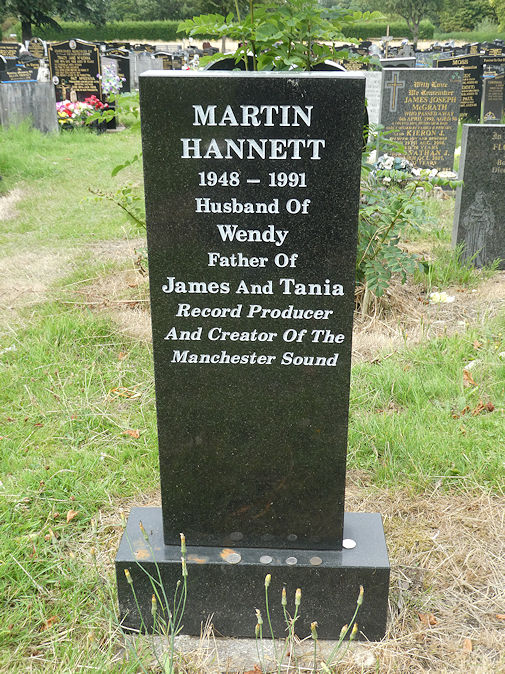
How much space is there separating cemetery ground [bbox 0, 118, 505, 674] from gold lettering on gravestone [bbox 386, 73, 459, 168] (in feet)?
12.4

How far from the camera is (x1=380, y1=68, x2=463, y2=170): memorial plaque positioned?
8508 millimetres

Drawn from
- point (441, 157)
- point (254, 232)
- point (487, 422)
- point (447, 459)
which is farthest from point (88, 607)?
point (441, 157)

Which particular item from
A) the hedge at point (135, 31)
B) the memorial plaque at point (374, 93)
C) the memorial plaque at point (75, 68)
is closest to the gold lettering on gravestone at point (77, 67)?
the memorial plaque at point (75, 68)

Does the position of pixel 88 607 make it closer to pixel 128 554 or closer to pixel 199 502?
pixel 128 554

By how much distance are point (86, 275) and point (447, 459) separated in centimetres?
333

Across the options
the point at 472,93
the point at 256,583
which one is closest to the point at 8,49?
the point at 472,93

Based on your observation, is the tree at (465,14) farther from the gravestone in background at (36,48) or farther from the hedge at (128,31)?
the gravestone in background at (36,48)

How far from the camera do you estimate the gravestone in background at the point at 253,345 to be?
1.81 meters

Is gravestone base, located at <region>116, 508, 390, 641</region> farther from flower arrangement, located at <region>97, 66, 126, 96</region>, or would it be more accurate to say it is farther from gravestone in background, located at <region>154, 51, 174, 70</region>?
gravestone in background, located at <region>154, 51, 174, 70</region>

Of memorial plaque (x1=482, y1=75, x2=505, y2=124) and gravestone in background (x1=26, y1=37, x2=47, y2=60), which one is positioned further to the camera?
gravestone in background (x1=26, y1=37, x2=47, y2=60)

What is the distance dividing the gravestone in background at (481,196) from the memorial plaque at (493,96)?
8.35 meters

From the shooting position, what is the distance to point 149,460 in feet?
9.78

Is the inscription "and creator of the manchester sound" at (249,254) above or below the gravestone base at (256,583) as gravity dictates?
above

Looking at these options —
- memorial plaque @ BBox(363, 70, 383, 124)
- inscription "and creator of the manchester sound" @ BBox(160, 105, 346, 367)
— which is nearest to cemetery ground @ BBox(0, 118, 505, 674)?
inscription "and creator of the manchester sound" @ BBox(160, 105, 346, 367)
